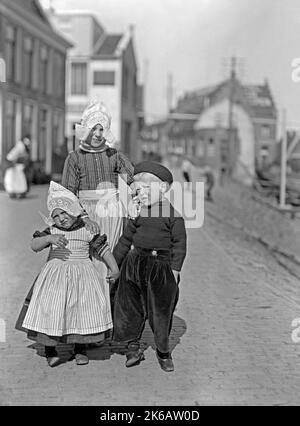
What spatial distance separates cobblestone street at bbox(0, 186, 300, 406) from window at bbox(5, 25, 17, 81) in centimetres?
1441

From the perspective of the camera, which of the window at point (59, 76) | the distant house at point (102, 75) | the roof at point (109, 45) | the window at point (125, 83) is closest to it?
the window at point (59, 76)

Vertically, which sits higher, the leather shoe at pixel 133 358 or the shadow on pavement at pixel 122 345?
the leather shoe at pixel 133 358

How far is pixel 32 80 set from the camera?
77.3 feet

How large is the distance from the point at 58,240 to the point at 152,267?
0.62 m

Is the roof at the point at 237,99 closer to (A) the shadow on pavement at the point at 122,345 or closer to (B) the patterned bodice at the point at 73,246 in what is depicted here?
(A) the shadow on pavement at the point at 122,345

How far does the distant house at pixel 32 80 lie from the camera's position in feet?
67.7

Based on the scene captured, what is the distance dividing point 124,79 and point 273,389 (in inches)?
1319

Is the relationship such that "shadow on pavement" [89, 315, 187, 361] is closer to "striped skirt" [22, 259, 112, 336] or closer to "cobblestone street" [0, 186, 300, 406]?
"cobblestone street" [0, 186, 300, 406]

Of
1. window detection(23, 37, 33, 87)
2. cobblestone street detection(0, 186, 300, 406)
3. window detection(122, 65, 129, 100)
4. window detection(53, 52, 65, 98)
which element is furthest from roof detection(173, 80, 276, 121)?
cobblestone street detection(0, 186, 300, 406)

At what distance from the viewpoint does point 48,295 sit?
4.14 m

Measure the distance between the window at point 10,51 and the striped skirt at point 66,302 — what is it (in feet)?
58.6

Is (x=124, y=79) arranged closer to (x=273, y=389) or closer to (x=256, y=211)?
(x=256, y=211)

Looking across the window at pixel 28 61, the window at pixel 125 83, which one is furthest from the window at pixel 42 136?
the window at pixel 125 83

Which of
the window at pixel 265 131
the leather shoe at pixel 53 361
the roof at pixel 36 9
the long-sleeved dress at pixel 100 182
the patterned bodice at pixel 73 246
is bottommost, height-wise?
the leather shoe at pixel 53 361
